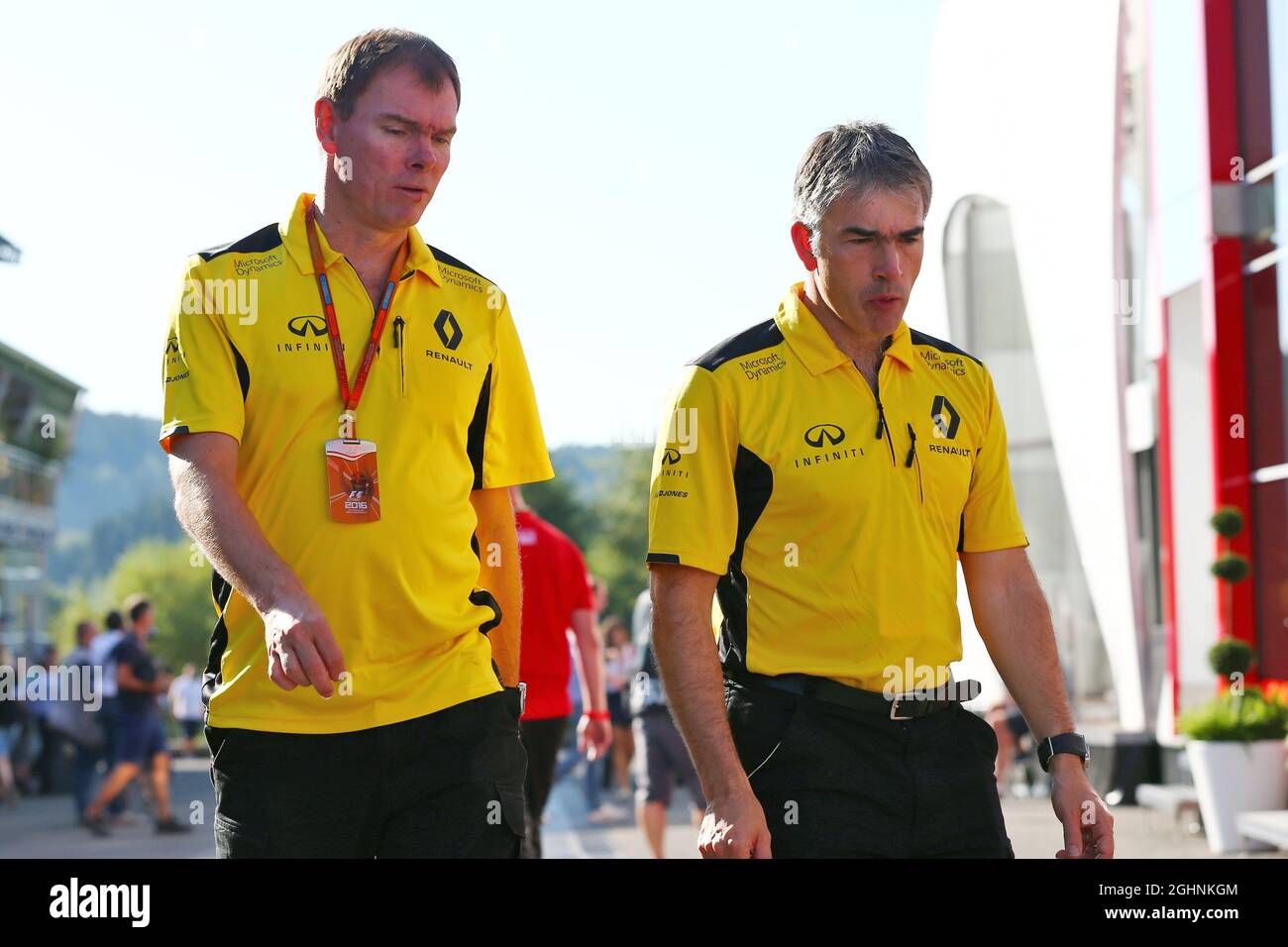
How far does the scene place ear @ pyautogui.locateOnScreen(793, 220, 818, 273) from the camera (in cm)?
348

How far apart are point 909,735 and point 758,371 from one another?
81 centimetres

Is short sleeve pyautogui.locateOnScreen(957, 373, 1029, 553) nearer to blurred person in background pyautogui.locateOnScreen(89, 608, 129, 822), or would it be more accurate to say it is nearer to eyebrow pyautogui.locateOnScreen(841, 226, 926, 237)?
eyebrow pyautogui.locateOnScreen(841, 226, 926, 237)

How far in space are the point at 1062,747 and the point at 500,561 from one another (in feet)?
4.08

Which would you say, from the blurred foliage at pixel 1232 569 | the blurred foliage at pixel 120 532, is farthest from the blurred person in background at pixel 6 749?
the blurred foliage at pixel 120 532

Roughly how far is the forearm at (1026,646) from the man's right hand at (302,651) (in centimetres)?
151

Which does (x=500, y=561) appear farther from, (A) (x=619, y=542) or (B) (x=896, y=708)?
(A) (x=619, y=542)

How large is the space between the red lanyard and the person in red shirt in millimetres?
3172

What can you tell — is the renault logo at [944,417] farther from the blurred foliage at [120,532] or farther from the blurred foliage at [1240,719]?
the blurred foliage at [120,532]

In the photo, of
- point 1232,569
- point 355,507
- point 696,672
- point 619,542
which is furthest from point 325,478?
point 619,542

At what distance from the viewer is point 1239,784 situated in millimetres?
10711

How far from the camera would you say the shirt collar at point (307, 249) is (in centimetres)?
333

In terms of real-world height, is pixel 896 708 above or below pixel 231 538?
below
